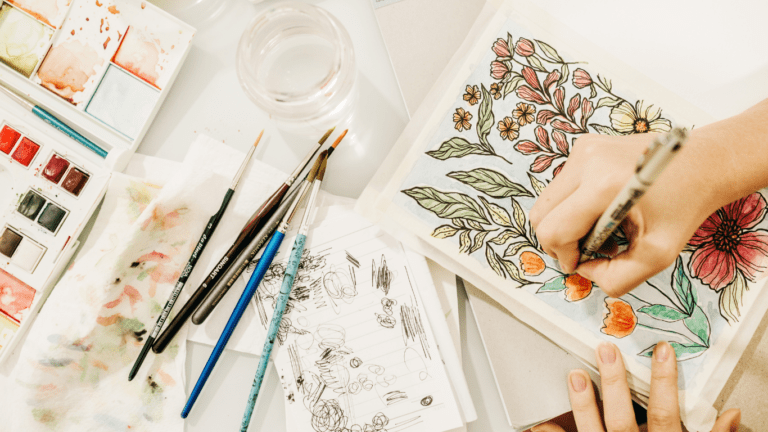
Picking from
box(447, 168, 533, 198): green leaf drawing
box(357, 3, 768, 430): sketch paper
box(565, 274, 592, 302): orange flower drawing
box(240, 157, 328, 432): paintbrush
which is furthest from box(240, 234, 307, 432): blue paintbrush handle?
box(565, 274, 592, 302): orange flower drawing

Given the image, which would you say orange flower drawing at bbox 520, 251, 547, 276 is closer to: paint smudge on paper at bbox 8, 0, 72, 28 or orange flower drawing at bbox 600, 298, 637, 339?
orange flower drawing at bbox 600, 298, 637, 339

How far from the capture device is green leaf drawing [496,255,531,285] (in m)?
0.50

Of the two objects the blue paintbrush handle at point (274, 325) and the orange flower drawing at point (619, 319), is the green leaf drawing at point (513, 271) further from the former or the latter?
the blue paintbrush handle at point (274, 325)

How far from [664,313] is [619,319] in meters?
0.05

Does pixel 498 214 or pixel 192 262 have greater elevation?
pixel 498 214

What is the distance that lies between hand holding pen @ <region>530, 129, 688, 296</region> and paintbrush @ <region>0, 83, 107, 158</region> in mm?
555

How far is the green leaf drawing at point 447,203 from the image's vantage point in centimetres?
51

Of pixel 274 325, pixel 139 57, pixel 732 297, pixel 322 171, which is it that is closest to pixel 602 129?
pixel 732 297

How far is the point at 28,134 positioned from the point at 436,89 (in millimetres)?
521

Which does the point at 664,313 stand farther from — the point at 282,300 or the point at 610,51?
the point at 282,300

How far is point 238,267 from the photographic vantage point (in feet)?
1.76

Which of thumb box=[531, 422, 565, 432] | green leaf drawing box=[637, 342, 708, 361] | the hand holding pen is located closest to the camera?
the hand holding pen

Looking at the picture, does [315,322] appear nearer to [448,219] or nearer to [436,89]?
[448,219]

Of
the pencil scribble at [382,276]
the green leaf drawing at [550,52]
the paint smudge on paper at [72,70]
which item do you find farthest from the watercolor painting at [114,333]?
the green leaf drawing at [550,52]
